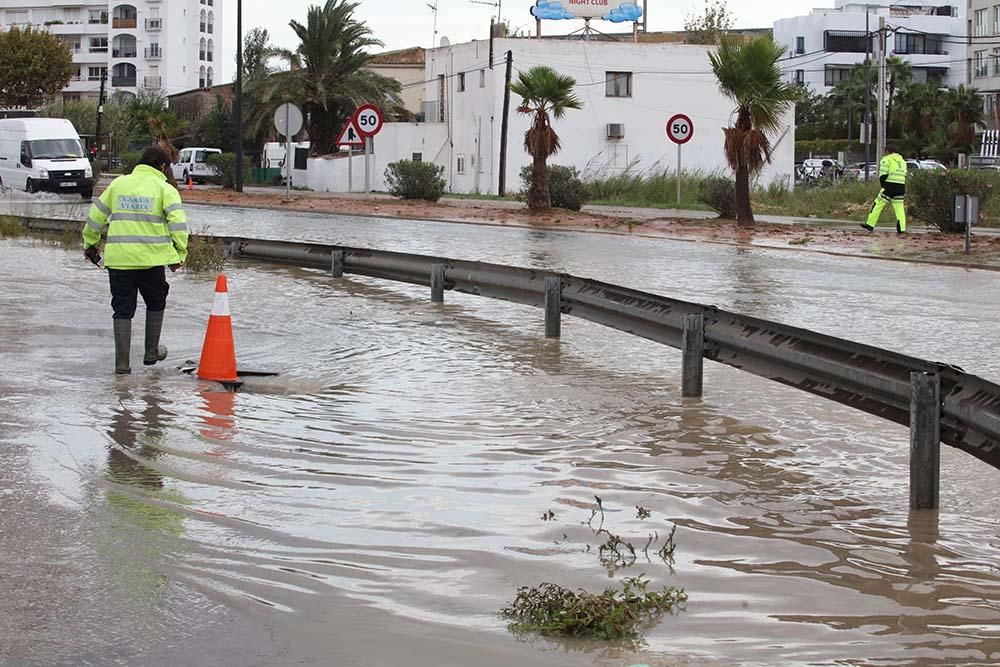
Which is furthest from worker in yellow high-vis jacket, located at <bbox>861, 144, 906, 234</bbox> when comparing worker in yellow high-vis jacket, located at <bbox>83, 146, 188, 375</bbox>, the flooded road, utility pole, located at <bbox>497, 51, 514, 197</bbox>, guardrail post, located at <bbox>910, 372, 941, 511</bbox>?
utility pole, located at <bbox>497, 51, 514, 197</bbox>

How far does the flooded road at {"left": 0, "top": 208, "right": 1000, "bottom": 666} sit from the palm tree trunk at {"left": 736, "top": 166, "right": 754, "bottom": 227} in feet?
58.5

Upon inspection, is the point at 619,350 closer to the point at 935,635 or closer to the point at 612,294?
the point at 612,294

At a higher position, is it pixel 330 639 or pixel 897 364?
pixel 897 364

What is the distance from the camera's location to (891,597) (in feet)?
17.8

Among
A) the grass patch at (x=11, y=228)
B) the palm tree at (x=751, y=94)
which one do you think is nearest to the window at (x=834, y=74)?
the palm tree at (x=751, y=94)

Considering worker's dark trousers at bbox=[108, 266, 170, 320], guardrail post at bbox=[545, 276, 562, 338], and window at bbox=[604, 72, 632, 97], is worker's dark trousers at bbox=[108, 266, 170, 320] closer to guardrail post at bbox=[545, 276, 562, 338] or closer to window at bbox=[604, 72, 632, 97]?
guardrail post at bbox=[545, 276, 562, 338]

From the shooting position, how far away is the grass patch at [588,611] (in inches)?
190

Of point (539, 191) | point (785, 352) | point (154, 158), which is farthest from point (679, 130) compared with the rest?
point (785, 352)

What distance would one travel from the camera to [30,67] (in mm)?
91438

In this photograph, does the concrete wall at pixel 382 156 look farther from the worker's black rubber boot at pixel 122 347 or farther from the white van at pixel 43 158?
the worker's black rubber boot at pixel 122 347

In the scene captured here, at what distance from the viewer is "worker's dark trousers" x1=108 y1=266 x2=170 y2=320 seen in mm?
10789

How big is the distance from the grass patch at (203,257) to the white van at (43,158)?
2488 cm

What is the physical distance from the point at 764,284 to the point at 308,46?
155ft

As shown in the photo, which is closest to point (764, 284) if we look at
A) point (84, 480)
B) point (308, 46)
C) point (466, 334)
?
point (466, 334)
